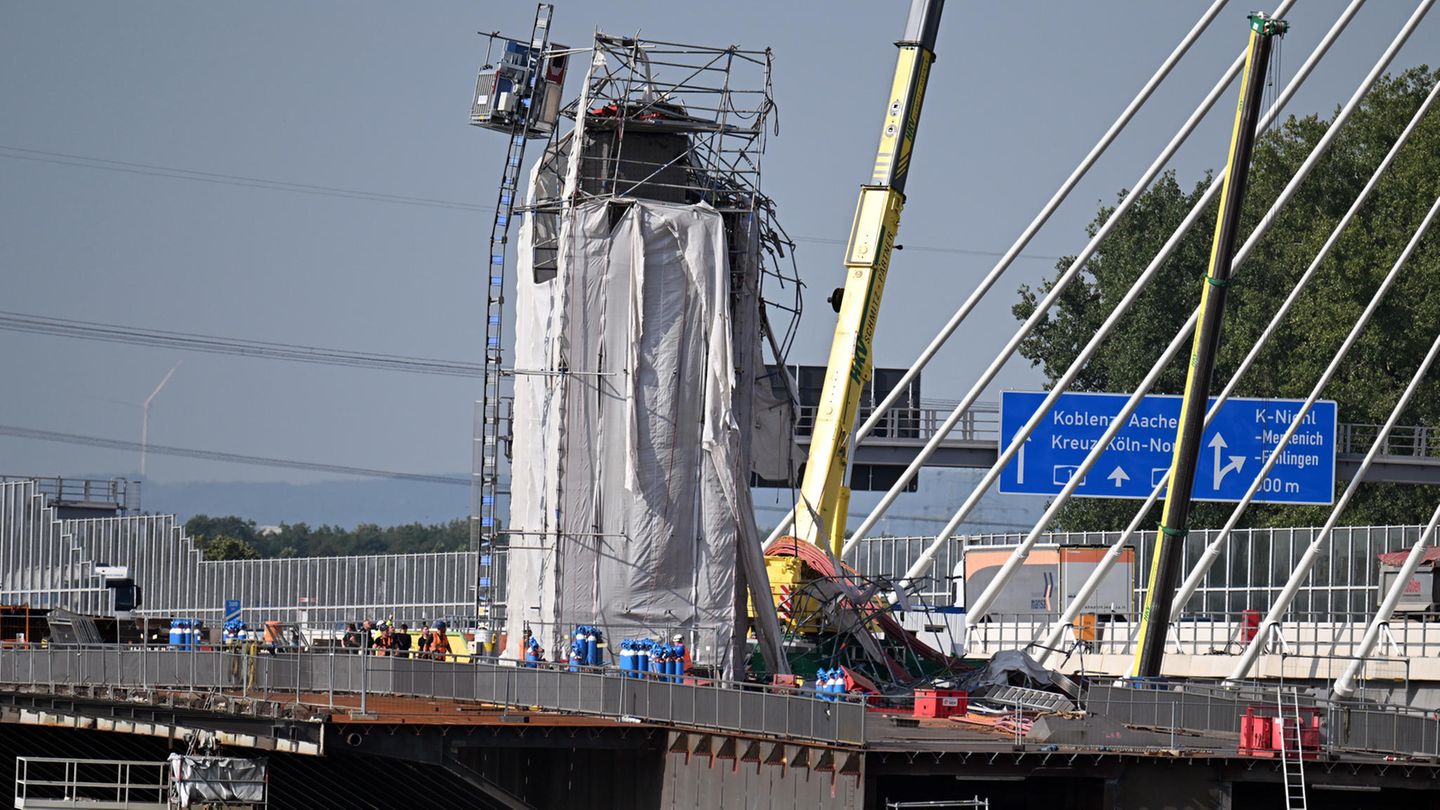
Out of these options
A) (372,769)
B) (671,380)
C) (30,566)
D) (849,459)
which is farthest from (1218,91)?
(30,566)

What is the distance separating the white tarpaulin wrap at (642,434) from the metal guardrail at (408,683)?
5762 mm

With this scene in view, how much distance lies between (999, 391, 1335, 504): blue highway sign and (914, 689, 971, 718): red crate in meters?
24.3

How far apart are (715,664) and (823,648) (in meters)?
3.42

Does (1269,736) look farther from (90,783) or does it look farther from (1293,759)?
(90,783)

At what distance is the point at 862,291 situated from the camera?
49.5 metres

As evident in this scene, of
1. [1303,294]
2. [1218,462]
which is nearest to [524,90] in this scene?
[1218,462]

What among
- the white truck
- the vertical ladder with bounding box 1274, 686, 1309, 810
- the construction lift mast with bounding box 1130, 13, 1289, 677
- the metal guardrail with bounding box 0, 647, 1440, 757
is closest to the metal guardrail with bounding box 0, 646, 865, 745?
the metal guardrail with bounding box 0, 647, 1440, 757

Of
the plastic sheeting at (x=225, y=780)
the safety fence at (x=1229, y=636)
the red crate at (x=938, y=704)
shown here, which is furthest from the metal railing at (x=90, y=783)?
the safety fence at (x=1229, y=636)

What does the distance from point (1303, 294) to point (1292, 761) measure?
69101 mm

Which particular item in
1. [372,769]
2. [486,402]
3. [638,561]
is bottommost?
[372,769]

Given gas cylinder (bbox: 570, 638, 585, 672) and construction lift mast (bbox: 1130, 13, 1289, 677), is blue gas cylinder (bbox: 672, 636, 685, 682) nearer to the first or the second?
gas cylinder (bbox: 570, 638, 585, 672)

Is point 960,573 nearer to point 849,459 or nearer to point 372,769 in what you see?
point 849,459

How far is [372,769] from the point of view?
37.8 m

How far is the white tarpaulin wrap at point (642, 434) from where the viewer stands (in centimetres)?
4450
